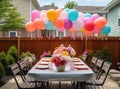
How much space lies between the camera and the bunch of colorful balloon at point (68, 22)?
13.4 metres

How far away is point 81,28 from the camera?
1370 cm

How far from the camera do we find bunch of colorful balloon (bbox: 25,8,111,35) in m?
13.4

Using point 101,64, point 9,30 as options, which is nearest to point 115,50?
point 101,64

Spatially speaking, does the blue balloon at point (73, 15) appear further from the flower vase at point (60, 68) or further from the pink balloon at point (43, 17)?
the flower vase at point (60, 68)

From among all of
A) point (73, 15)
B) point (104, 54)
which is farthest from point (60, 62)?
point (104, 54)

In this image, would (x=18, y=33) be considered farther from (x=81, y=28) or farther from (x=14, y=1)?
(x=81, y=28)

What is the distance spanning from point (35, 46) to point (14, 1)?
49.1ft

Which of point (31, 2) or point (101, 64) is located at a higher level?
point (31, 2)

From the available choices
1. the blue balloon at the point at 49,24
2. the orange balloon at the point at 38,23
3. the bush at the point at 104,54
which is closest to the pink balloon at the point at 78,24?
the blue balloon at the point at 49,24

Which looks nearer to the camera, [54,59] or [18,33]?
[54,59]

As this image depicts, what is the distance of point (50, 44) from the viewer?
591 inches

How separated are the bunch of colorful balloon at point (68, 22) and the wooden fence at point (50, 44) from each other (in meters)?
1.14

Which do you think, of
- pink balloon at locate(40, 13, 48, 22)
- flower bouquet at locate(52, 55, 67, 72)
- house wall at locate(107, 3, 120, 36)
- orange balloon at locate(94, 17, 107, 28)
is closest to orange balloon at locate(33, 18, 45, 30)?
pink balloon at locate(40, 13, 48, 22)

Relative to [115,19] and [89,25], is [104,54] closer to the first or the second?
[89,25]
